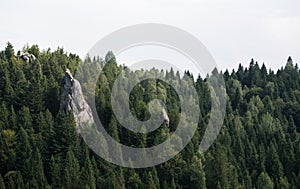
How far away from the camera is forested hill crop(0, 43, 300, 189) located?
76000 mm

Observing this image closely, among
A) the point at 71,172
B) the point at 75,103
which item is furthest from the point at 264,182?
the point at 75,103

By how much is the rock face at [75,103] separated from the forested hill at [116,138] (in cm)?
188

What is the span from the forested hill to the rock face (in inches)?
74.1

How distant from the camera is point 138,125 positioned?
8850cm

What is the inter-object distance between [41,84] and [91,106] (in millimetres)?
7404

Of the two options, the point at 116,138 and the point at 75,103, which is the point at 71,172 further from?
the point at 75,103

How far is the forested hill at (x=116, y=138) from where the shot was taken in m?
76.0

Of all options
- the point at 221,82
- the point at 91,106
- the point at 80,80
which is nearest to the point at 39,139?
the point at 91,106

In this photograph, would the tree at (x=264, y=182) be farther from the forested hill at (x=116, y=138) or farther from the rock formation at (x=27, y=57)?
the rock formation at (x=27, y=57)

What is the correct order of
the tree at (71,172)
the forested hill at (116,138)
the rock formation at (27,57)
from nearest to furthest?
the tree at (71,172) < the forested hill at (116,138) < the rock formation at (27,57)

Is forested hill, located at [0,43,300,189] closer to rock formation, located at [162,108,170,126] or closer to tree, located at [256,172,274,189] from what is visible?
tree, located at [256,172,274,189]

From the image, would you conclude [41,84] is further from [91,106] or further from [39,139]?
[39,139]

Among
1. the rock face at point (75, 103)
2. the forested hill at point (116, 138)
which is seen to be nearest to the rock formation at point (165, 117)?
the forested hill at point (116, 138)

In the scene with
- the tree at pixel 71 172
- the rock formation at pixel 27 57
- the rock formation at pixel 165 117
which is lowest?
the tree at pixel 71 172
